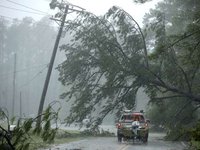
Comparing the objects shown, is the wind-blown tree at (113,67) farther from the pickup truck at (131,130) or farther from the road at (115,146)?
the pickup truck at (131,130)

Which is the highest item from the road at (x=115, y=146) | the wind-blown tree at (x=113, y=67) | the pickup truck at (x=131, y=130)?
the wind-blown tree at (x=113, y=67)

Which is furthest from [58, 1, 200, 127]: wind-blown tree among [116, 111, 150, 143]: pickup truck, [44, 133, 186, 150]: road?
[116, 111, 150, 143]: pickup truck

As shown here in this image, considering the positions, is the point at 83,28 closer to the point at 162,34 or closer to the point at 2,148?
the point at 162,34

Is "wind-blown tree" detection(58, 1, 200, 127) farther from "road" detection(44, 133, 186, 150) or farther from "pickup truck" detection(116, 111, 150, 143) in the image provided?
"pickup truck" detection(116, 111, 150, 143)

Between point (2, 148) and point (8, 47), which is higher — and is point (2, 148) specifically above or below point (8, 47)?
below

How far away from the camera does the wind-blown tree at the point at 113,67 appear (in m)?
19.2

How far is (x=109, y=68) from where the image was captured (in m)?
19.1

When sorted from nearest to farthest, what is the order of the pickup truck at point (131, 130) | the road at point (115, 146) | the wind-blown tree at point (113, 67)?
the wind-blown tree at point (113, 67)
the road at point (115, 146)
the pickup truck at point (131, 130)

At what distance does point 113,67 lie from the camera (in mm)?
Result: 18938

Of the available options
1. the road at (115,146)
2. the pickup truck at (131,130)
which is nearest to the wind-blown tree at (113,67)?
the road at (115,146)

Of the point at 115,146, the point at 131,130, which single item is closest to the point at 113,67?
the point at 115,146

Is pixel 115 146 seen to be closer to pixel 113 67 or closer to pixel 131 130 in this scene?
pixel 131 130

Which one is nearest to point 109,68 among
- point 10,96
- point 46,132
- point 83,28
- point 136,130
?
point 83,28

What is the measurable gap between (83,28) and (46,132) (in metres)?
14.4
